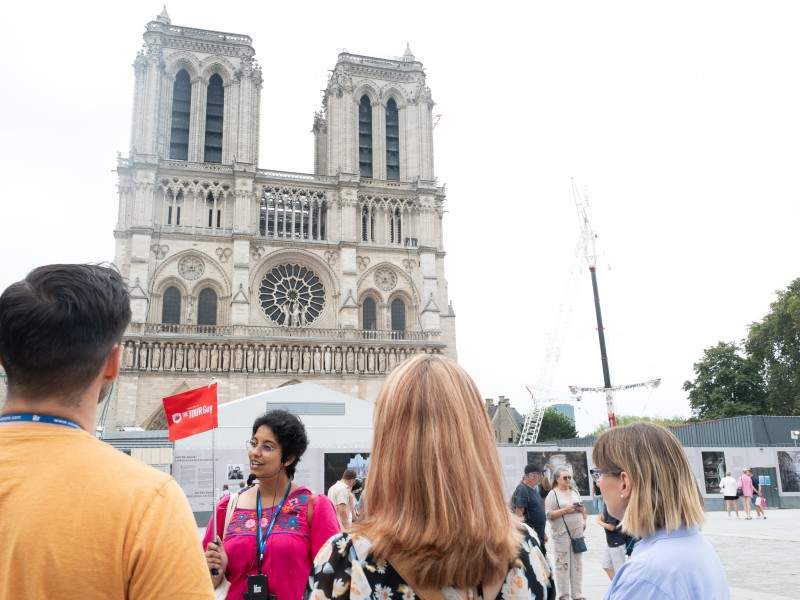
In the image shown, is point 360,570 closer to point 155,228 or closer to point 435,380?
point 435,380

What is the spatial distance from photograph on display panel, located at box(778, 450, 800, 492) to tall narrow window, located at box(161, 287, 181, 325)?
2830cm

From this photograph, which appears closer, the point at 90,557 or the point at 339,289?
the point at 90,557

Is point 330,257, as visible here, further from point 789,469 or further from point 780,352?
point 780,352

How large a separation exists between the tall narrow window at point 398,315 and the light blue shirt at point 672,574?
35.7 meters

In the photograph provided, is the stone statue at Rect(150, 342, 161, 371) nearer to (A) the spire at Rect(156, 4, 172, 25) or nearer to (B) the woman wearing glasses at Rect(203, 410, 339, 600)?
(A) the spire at Rect(156, 4, 172, 25)

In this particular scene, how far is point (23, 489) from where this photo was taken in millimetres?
1489

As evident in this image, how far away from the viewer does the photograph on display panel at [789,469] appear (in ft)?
66.8

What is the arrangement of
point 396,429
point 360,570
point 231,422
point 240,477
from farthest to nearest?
point 231,422, point 240,477, point 396,429, point 360,570

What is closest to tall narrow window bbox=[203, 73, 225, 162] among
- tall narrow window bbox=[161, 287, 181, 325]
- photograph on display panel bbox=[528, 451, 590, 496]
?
tall narrow window bbox=[161, 287, 181, 325]

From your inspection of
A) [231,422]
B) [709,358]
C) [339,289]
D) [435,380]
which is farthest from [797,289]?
[435,380]

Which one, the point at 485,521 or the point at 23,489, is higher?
the point at 23,489

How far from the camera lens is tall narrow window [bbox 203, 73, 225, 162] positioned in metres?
38.8

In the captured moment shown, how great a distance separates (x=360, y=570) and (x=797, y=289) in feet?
144

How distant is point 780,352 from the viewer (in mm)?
39500
